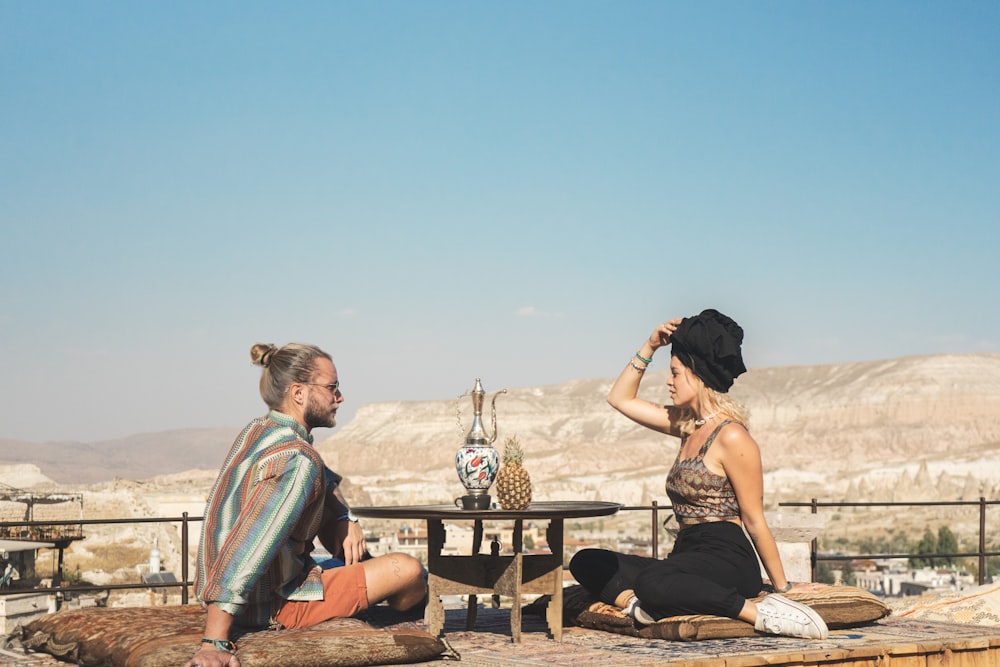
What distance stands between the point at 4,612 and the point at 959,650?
673 inches

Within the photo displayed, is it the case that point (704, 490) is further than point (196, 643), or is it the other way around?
point (704, 490)

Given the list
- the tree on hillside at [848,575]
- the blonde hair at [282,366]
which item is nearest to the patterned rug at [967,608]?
the blonde hair at [282,366]

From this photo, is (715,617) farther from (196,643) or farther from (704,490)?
(196,643)

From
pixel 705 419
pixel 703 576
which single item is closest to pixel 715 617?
pixel 703 576

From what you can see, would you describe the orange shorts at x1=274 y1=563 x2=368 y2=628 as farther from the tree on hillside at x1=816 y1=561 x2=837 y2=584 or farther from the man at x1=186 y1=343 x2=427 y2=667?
the tree on hillside at x1=816 y1=561 x2=837 y2=584

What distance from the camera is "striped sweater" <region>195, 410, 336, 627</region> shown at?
3836mm

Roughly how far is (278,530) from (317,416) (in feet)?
1.47

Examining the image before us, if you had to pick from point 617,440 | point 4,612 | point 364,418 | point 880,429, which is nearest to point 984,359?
point 880,429

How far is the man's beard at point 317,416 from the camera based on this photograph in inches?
163

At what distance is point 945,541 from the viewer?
4247 centimetres

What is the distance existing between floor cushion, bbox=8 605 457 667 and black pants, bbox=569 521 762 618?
977 millimetres

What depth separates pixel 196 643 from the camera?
3910 mm

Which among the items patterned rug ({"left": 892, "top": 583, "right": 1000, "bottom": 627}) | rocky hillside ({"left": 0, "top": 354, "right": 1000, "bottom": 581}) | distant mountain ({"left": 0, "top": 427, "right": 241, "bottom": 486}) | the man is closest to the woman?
the man

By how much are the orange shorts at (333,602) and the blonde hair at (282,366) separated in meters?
0.72
